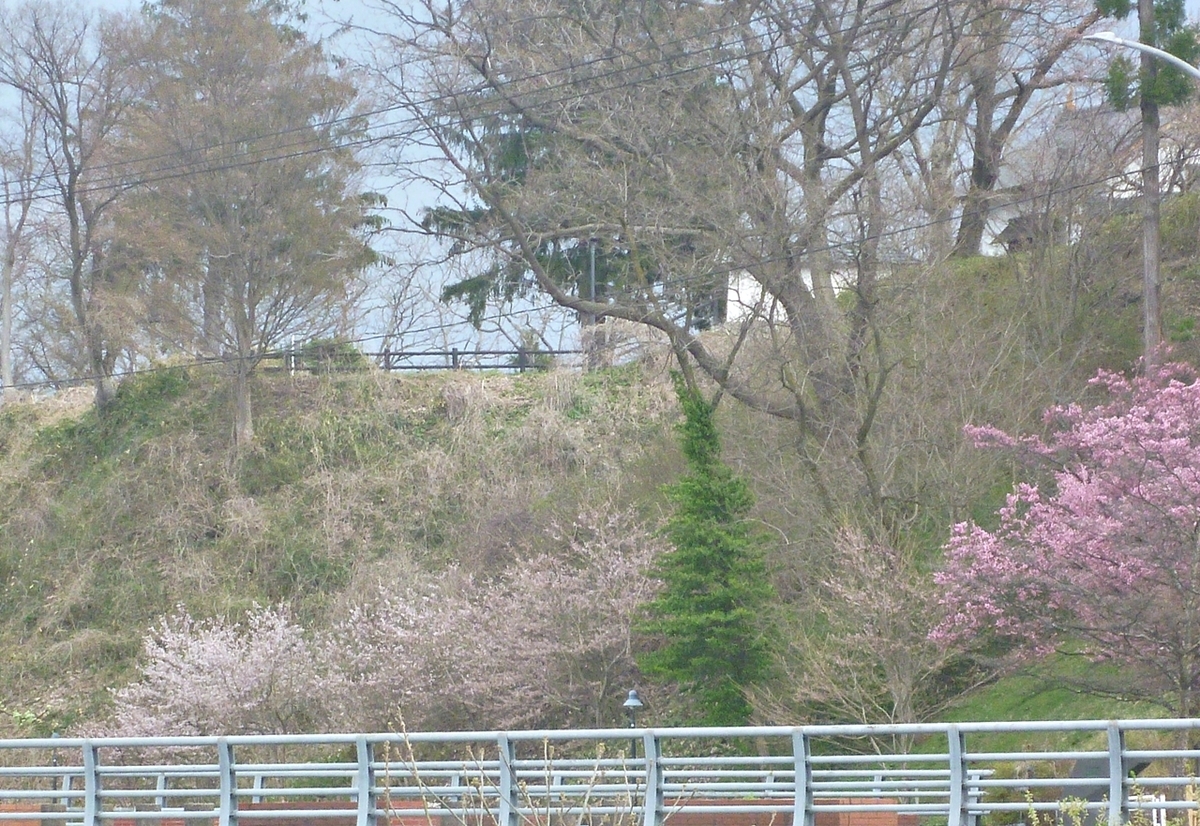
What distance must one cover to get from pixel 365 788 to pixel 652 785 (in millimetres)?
2755

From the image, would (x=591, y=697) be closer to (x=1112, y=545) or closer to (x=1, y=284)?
(x=1112, y=545)

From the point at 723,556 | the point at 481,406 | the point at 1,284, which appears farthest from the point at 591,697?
the point at 1,284

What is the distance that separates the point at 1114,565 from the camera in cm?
1947

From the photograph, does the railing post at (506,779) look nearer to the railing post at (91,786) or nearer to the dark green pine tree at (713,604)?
the railing post at (91,786)

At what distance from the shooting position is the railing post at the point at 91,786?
47.9 ft

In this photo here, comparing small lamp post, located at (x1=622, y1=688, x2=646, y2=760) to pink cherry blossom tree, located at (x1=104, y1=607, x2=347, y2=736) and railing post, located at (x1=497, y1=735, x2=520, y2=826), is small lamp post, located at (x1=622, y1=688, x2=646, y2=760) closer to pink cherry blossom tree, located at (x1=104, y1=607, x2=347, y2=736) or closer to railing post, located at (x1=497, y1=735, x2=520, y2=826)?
pink cherry blossom tree, located at (x1=104, y1=607, x2=347, y2=736)

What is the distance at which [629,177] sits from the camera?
31750 mm

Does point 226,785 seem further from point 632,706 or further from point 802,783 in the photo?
point 632,706

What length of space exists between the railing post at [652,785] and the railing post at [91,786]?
229 inches

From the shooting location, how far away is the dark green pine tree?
25984 mm

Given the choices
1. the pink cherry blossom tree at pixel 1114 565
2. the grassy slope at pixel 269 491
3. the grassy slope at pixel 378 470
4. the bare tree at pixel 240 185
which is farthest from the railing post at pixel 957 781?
the bare tree at pixel 240 185

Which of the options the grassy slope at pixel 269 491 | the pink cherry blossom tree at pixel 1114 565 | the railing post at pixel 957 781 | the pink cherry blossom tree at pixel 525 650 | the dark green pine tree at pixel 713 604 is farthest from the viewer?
the grassy slope at pixel 269 491

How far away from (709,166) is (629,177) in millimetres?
2242

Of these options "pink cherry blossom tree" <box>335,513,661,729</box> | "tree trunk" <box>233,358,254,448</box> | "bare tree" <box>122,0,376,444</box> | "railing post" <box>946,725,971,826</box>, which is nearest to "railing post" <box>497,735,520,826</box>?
"railing post" <box>946,725,971,826</box>
